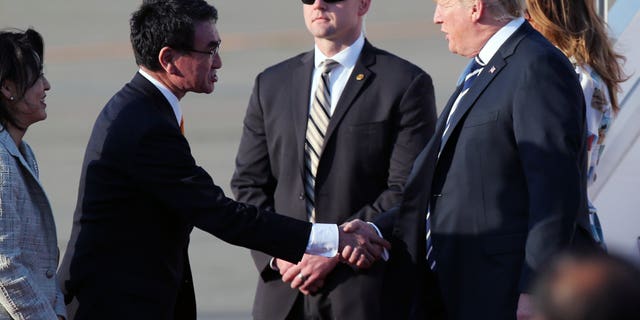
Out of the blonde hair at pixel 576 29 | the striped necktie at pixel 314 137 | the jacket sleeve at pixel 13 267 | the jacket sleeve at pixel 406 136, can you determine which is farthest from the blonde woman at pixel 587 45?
the jacket sleeve at pixel 13 267

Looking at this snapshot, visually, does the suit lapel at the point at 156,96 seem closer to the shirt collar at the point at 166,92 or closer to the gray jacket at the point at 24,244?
the shirt collar at the point at 166,92

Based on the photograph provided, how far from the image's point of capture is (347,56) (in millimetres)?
3629

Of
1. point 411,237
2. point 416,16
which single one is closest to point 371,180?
point 411,237

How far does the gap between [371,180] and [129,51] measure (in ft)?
5.82

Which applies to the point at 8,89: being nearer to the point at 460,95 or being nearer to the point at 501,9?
the point at 460,95

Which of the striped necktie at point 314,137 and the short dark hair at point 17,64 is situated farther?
the striped necktie at point 314,137

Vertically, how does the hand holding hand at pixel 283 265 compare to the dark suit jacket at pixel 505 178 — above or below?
below

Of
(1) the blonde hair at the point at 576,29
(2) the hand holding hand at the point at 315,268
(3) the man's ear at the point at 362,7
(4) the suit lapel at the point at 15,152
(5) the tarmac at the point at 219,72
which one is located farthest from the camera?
(5) the tarmac at the point at 219,72

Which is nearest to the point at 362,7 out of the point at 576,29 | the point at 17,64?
the point at 576,29

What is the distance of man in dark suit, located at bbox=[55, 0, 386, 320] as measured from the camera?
297 cm

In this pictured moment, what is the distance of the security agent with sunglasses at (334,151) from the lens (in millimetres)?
3453

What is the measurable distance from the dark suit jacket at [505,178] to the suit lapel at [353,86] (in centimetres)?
60

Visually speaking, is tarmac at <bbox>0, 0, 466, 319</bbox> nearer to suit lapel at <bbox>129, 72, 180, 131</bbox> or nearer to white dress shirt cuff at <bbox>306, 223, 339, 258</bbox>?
white dress shirt cuff at <bbox>306, 223, 339, 258</bbox>

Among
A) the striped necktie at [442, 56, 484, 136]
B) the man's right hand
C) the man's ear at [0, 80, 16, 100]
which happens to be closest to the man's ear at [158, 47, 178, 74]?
the man's ear at [0, 80, 16, 100]
